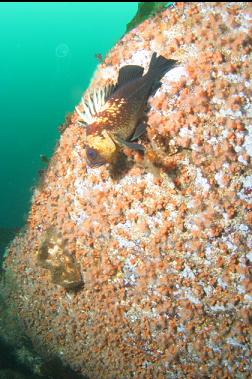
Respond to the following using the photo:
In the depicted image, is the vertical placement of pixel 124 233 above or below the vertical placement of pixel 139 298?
above

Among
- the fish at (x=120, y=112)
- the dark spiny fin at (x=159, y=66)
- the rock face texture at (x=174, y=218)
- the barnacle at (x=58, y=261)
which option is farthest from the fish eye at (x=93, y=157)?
the barnacle at (x=58, y=261)

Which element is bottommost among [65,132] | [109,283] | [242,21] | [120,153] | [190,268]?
[109,283]

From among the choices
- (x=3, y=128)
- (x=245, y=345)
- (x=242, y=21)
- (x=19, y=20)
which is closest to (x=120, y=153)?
(x=242, y=21)

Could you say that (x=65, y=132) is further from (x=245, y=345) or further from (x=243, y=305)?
(x=245, y=345)

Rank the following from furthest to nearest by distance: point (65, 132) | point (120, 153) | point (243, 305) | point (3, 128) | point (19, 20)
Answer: point (19, 20) → point (3, 128) → point (65, 132) → point (120, 153) → point (243, 305)

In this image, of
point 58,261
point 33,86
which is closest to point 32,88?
point 33,86

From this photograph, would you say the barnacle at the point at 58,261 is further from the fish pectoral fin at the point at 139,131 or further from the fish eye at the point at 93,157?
the fish pectoral fin at the point at 139,131

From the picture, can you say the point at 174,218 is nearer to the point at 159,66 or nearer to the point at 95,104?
the point at 95,104
